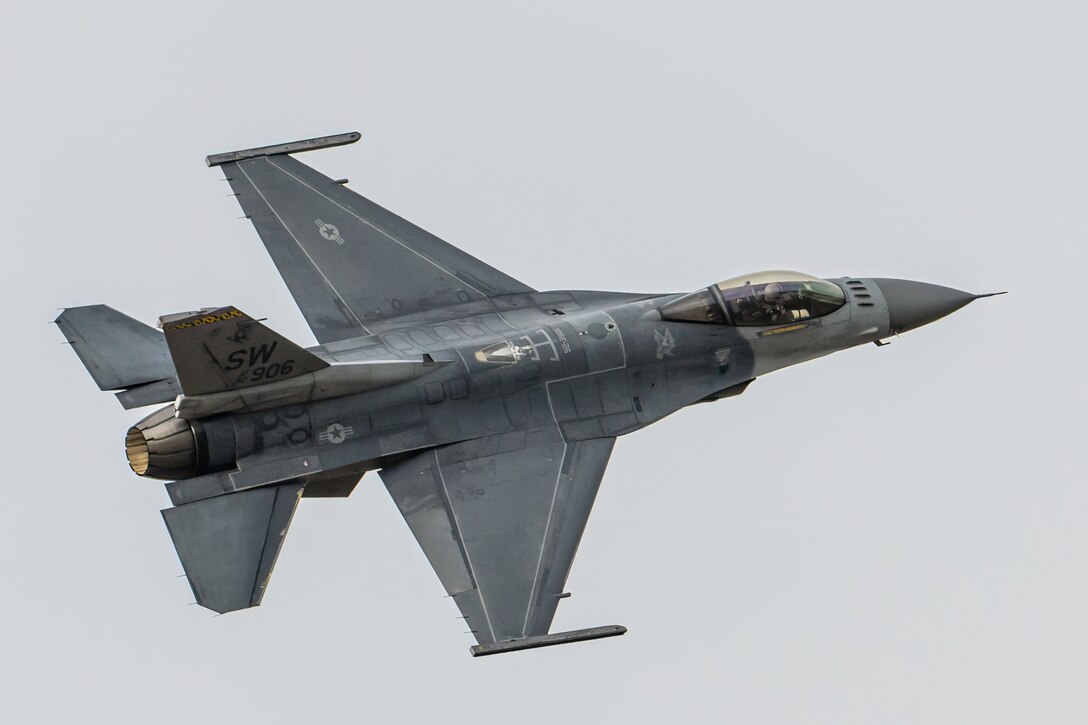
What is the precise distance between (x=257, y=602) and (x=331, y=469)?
192cm

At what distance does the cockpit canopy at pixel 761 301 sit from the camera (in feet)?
84.7

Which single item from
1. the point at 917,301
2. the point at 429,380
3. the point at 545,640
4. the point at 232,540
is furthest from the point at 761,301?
the point at 232,540

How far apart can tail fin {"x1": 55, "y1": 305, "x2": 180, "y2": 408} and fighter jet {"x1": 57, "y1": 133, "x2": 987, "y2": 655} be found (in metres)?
0.02

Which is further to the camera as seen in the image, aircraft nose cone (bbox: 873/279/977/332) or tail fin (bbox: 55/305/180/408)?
aircraft nose cone (bbox: 873/279/977/332)

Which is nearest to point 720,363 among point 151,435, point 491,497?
point 491,497

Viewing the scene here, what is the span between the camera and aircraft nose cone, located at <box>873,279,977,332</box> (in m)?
26.6

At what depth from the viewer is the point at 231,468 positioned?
23703 millimetres

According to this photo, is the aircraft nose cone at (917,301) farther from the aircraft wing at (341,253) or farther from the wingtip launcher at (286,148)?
the wingtip launcher at (286,148)

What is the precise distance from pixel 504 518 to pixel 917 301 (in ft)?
21.8

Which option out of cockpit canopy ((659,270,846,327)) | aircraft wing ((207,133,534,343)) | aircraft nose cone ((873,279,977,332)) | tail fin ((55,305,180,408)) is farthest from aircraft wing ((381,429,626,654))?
aircraft nose cone ((873,279,977,332))

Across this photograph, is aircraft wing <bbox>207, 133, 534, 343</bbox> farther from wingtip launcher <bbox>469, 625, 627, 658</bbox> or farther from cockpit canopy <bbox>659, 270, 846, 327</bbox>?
wingtip launcher <bbox>469, 625, 627, 658</bbox>

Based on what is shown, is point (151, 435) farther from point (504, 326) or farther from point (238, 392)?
point (504, 326)

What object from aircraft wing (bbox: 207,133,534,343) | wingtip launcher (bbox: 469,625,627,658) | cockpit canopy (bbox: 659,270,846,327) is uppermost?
aircraft wing (bbox: 207,133,534,343)

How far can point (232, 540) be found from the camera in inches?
919
